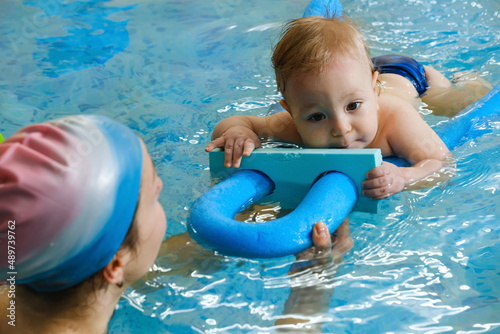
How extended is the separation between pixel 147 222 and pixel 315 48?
108cm

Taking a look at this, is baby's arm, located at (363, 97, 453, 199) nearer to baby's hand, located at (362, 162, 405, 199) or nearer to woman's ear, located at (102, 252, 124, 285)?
baby's hand, located at (362, 162, 405, 199)

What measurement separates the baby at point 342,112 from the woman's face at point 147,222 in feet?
2.39

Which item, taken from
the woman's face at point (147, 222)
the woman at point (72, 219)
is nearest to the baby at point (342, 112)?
the woman's face at point (147, 222)

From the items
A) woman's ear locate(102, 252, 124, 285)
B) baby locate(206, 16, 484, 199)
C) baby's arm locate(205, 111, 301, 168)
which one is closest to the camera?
woman's ear locate(102, 252, 124, 285)

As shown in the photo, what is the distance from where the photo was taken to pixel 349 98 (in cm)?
228

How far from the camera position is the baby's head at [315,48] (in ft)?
7.41

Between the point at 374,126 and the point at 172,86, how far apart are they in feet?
6.03

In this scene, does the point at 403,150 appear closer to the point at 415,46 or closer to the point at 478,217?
the point at 478,217

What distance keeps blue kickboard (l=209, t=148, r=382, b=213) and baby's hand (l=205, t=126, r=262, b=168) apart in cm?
3

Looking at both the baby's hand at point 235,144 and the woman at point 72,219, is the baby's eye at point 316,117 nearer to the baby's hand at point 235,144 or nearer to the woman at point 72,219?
the baby's hand at point 235,144

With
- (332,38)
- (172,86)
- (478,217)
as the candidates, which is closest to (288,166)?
(332,38)

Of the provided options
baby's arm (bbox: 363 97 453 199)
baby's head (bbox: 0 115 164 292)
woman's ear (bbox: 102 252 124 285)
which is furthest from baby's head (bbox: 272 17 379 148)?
woman's ear (bbox: 102 252 124 285)

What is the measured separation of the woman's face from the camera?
1555 mm

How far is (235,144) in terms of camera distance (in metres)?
2.39
